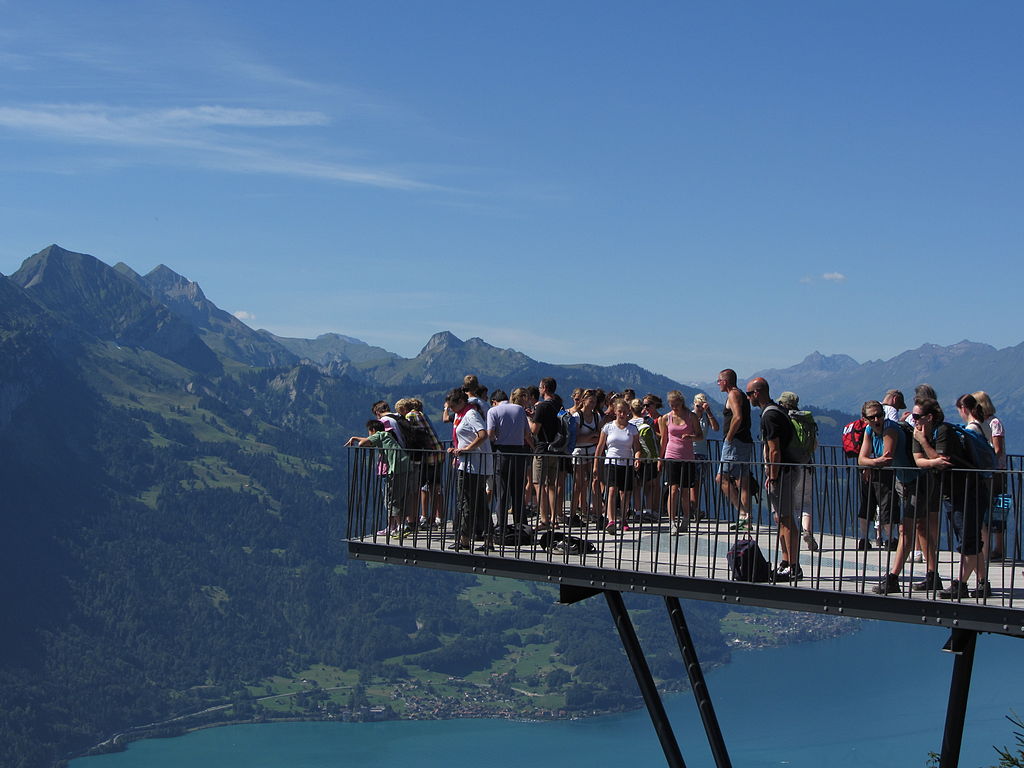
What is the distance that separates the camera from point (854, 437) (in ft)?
42.5

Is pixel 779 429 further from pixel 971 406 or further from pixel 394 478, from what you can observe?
pixel 394 478

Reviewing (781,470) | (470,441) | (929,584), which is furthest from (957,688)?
(470,441)

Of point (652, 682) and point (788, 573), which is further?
point (652, 682)

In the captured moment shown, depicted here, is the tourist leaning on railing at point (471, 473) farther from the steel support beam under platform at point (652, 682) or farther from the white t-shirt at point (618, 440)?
the white t-shirt at point (618, 440)

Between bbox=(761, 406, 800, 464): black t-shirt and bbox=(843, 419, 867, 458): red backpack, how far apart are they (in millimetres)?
864

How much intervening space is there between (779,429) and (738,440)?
Answer: 1609mm

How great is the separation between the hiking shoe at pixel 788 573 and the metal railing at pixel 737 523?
0.02 metres

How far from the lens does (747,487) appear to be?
13.6 m

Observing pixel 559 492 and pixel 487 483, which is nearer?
pixel 487 483

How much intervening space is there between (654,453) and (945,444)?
212 inches

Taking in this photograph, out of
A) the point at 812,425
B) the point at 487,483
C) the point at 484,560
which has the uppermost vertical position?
the point at 812,425

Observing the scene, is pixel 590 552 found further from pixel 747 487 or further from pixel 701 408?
pixel 701 408

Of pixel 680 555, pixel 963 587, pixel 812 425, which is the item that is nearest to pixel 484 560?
pixel 680 555

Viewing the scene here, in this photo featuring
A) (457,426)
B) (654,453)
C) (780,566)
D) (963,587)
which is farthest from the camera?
(654,453)
